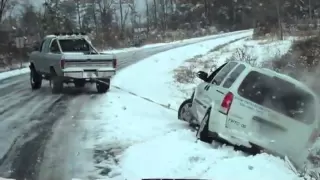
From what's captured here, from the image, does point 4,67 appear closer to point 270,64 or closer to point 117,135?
point 270,64

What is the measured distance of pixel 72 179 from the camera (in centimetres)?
764

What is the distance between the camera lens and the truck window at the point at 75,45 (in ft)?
62.8

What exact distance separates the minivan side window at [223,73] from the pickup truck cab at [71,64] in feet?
26.1

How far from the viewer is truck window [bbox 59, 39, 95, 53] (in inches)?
754

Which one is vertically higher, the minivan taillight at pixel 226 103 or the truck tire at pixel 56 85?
the minivan taillight at pixel 226 103

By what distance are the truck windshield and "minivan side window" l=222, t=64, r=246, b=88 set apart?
35.2 ft

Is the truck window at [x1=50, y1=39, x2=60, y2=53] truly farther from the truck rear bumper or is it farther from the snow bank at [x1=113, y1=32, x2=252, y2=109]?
the snow bank at [x1=113, y1=32, x2=252, y2=109]

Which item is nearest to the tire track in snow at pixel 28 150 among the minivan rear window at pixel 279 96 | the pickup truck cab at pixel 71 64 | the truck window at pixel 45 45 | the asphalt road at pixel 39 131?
the asphalt road at pixel 39 131

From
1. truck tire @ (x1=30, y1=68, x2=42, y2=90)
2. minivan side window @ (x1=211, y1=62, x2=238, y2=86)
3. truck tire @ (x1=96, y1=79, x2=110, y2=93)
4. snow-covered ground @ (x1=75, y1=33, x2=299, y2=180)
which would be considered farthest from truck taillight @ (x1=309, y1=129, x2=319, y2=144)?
truck tire @ (x1=30, y1=68, x2=42, y2=90)

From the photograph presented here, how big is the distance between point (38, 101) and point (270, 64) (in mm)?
7669

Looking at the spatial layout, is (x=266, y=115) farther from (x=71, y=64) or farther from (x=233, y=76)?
(x=71, y=64)

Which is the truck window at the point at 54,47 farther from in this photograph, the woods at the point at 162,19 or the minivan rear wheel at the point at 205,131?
the woods at the point at 162,19

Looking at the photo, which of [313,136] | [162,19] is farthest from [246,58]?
[162,19]

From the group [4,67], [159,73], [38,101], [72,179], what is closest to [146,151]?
[72,179]
